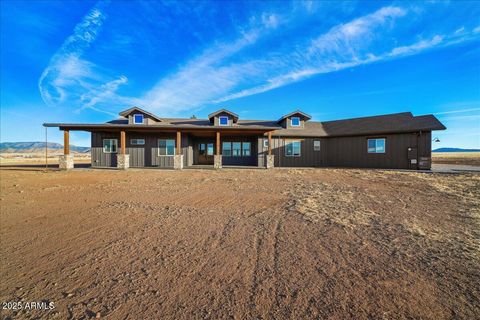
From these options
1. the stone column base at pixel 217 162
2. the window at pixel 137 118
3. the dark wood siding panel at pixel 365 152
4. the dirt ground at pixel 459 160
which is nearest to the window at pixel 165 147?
the window at pixel 137 118

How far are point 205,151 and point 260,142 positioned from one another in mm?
5555

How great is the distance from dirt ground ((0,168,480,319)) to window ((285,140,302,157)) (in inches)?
528

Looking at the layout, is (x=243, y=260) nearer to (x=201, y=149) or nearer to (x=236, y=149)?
(x=236, y=149)

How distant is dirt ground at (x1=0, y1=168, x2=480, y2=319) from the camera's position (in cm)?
223

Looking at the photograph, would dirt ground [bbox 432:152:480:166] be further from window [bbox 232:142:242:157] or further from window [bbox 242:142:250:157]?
window [bbox 232:142:242:157]

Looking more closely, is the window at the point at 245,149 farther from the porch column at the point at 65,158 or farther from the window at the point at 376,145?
the porch column at the point at 65,158

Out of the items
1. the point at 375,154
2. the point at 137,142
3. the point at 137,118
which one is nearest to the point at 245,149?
the point at 137,142

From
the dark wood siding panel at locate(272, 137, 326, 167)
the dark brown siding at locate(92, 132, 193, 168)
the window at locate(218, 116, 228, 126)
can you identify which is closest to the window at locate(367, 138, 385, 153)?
the dark wood siding panel at locate(272, 137, 326, 167)

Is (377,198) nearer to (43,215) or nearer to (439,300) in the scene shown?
(439,300)

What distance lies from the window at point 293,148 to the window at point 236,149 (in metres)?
4.41

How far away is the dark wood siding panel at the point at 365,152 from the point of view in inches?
639

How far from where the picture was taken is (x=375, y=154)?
685 inches

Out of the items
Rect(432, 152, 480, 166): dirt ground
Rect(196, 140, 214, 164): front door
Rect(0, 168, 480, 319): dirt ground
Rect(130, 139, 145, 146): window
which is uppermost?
Rect(130, 139, 145, 146): window

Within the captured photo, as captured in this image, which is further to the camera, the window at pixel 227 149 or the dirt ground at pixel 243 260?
the window at pixel 227 149
